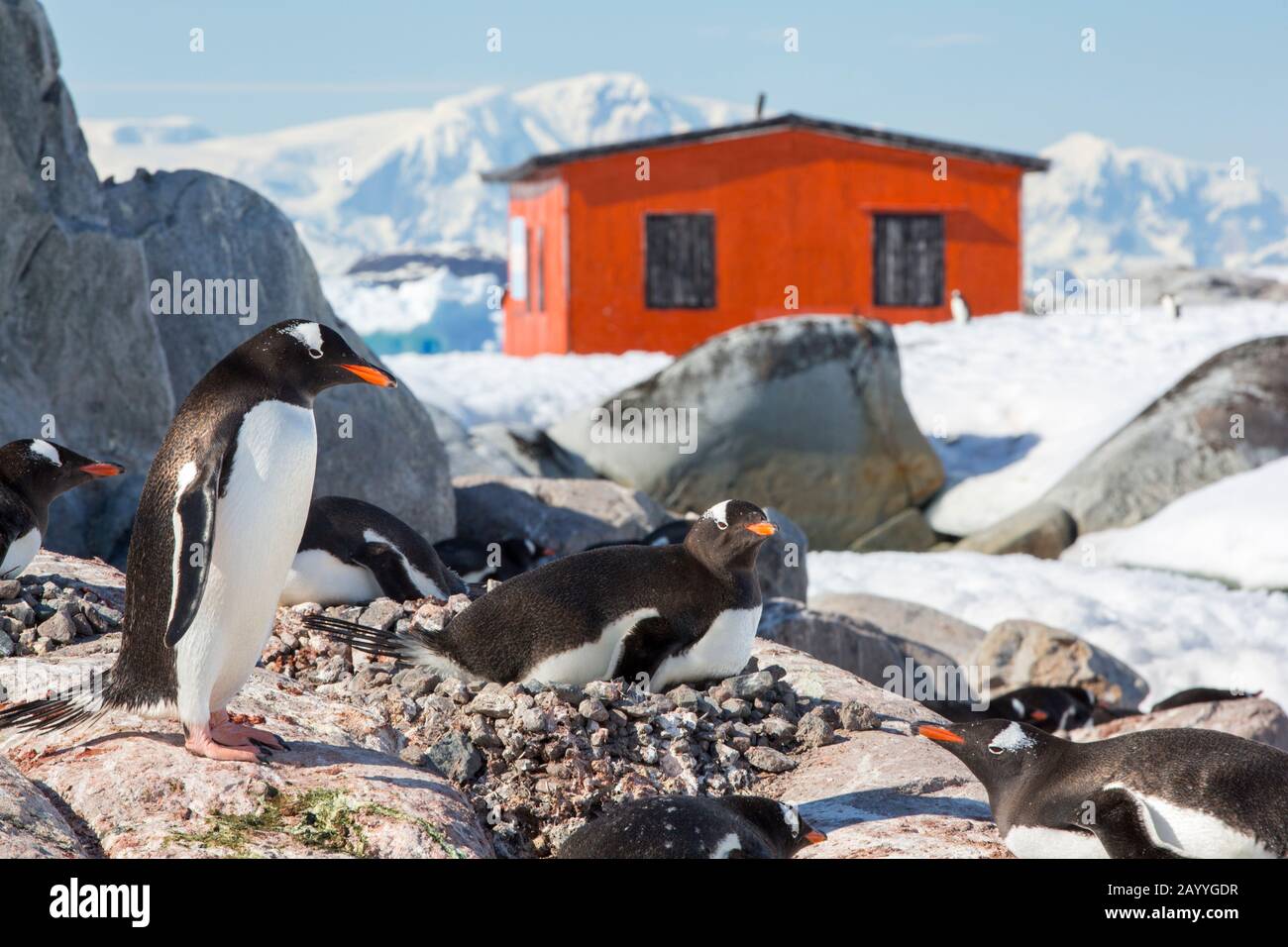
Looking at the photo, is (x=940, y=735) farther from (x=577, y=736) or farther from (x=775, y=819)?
(x=577, y=736)

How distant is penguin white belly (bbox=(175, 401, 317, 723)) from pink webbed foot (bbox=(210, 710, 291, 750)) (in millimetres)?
96

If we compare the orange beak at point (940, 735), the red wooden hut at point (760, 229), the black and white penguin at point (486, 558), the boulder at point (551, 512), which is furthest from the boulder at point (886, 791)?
the red wooden hut at point (760, 229)

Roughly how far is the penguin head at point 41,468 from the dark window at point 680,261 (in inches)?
614

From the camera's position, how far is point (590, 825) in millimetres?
3350

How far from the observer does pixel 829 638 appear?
24.4 feet

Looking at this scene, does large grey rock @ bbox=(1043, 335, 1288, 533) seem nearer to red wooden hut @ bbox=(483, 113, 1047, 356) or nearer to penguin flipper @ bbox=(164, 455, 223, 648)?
red wooden hut @ bbox=(483, 113, 1047, 356)

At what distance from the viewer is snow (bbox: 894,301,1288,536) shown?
14695mm

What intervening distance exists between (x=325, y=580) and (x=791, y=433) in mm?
8844

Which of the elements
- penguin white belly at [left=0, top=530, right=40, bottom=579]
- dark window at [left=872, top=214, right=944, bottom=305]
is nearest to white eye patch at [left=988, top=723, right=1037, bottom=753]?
penguin white belly at [left=0, top=530, right=40, bottom=579]

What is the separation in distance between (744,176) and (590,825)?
18.1 meters

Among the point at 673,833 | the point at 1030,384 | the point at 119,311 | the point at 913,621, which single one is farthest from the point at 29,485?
the point at 1030,384

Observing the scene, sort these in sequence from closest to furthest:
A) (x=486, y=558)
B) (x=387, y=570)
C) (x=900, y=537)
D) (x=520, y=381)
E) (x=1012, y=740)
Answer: (x=1012, y=740)
(x=387, y=570)
(x=486, y=558)
(x=900, y=537)
(x=520, y=381)

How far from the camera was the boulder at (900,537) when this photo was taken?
556 inches

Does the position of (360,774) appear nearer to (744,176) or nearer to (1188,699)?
(1188,699)
